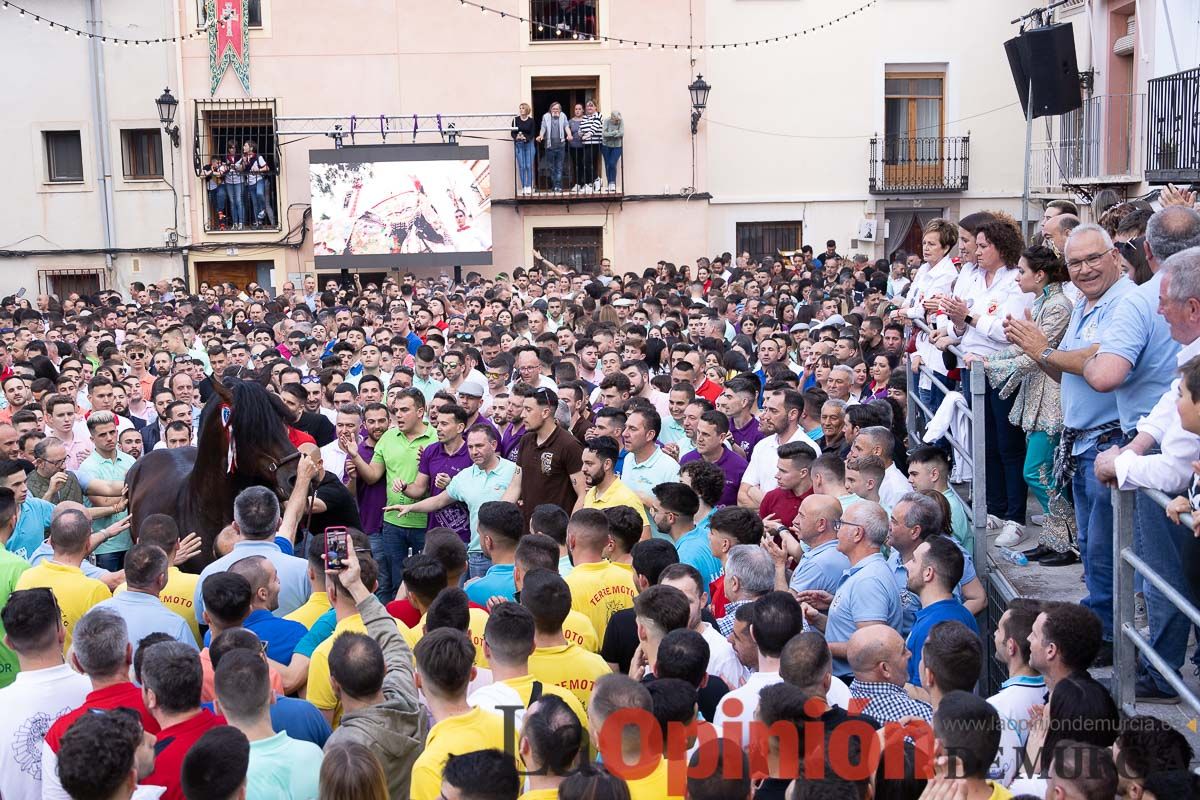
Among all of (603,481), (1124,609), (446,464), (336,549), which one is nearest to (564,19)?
(446,464)

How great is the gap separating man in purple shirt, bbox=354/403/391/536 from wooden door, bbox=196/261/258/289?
16.5 meters

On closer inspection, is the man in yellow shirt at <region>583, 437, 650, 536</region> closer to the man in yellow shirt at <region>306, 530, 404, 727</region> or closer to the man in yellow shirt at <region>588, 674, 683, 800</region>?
the man in yellow shirt at <region>306, 530, 404, 727</region>

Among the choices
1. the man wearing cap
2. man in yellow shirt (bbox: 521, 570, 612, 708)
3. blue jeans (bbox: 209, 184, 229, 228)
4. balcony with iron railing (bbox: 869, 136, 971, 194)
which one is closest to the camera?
man in yellow shirt (bbox: 521, 570, 612, 708)

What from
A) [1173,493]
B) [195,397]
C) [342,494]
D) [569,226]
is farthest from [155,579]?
[569,226]

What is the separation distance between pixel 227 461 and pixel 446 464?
1845 millimetres

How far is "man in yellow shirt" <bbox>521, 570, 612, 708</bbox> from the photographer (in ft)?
16.9

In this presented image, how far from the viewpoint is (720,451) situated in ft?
27.4

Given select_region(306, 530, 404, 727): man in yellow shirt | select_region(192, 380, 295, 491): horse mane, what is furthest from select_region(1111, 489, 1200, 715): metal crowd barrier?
select_region(192, 380, 295, 491): horse mane

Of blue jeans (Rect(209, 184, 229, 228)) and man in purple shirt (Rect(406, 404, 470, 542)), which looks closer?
man in purple shirt (Rect(406, 404, 470, 542))

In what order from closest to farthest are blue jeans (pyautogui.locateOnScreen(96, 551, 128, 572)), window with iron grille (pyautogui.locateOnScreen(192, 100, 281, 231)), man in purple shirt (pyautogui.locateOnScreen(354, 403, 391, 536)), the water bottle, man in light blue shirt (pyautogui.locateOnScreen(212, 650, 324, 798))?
1. man in light blue shirt (pyautogui.locateOnScreen(212, 650, 324, 798))
2. the water bottle
3. blue jeans (pyautogui.locateOnScreen(96, 551, 128, 572))
4. man in purple shirt (pyautogui.locateOnScreen(354, 403, 391, 536))
5. window with iron grille (pyautogui.locateOnScreen(192, 100, 281, 231))

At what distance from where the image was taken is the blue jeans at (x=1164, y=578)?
192 inches

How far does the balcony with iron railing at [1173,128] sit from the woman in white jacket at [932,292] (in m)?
6.00

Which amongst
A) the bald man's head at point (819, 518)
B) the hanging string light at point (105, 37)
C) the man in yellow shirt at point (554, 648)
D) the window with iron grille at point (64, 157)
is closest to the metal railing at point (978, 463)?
the bald man's head at point (819, 518)

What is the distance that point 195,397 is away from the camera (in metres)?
10.8
